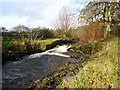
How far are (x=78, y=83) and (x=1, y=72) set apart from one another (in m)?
6.03

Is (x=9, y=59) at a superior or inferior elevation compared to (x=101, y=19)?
inferior

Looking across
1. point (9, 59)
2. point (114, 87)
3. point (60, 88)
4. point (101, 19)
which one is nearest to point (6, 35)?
point (9, 59)

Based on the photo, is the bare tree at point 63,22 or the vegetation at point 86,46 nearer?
the vegetation at point 86,46

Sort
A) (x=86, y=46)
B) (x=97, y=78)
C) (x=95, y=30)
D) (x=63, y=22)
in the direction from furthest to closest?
(x=63, y=22), (x=95, y=30), (x=86, y=46), (x=97, y=78)

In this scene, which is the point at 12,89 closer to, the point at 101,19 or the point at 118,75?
the point at 118,75

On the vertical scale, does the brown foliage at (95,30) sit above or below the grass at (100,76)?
above

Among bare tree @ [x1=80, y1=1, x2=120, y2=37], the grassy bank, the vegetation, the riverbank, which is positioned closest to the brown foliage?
the vegetation

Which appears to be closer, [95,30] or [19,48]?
[95,30]

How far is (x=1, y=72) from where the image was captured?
41.4 ft

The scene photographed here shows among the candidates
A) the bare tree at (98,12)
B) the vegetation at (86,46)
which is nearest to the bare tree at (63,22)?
the vegetation at (86,46)

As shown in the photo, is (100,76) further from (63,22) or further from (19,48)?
(63,22)

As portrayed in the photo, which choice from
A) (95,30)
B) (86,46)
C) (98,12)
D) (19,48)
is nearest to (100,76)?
(86,46)

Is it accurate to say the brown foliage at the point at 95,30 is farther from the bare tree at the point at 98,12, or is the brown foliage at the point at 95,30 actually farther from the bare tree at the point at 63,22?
the bare tree at the point at 63,22

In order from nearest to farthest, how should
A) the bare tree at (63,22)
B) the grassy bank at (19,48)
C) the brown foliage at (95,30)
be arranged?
the grassy bank at (19,48)
the brown foliage at (95,30)
the bare tree at (63,22)
